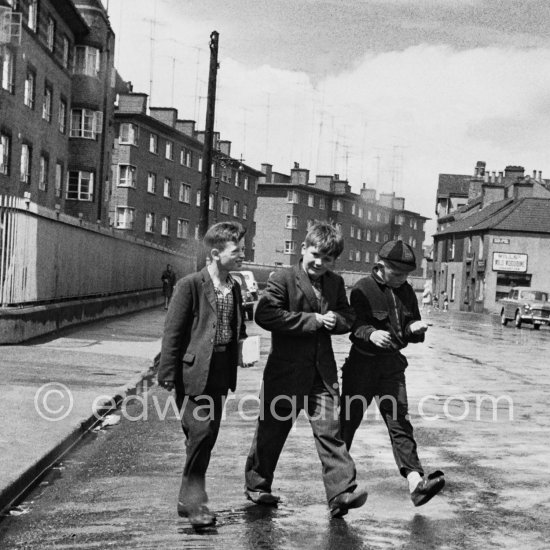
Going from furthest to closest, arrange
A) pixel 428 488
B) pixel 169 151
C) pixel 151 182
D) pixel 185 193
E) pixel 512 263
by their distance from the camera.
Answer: pixel 512 263 < pixel 185 193 < pixel 169 151 < pixel 151 182 < pixel 428 488

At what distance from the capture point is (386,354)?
6062 millimetres

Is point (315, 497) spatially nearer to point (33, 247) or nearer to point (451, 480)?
point (451, 480)

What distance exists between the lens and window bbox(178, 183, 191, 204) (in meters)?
67.5

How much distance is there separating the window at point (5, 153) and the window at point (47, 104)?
5.34m

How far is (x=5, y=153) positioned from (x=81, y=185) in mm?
14296

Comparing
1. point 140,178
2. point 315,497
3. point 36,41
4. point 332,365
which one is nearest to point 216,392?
point 332,365

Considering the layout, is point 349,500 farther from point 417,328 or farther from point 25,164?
point 25,164

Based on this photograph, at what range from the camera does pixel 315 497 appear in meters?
6.22

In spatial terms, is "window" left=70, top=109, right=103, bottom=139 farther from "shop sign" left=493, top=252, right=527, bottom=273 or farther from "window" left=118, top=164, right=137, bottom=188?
"shop sign" left=493, top=252, right=527, bottom=273

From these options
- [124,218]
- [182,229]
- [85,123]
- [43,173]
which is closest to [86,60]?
[85,123]

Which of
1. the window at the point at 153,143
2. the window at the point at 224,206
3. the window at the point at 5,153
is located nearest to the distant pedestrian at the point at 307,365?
the window at the point at 5,153

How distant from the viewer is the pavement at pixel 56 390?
6910 millimetres

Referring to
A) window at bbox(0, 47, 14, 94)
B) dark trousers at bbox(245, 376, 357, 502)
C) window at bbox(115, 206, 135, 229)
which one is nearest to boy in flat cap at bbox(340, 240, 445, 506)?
dark trousers at bbox(245, 376, 357, 502)

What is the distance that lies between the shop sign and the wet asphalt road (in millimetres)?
61041
